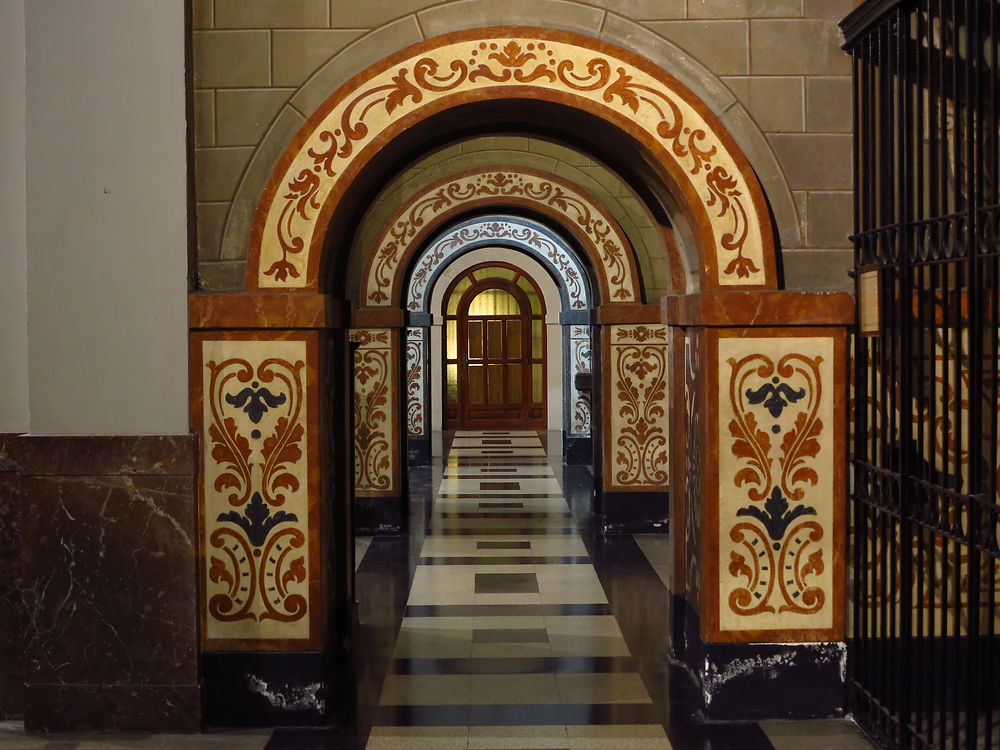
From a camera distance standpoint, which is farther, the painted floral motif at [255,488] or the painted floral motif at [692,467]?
the painted floral motif at [692,467]

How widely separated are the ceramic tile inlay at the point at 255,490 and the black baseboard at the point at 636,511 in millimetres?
4651

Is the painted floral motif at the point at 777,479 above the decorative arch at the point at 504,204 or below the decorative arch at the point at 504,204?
below

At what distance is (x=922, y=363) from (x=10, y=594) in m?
3.57

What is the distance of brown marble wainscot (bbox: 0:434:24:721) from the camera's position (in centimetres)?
451

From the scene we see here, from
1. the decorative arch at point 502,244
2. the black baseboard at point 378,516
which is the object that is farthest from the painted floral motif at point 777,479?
the decorative arch at point 502,244

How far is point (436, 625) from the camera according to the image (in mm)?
6016

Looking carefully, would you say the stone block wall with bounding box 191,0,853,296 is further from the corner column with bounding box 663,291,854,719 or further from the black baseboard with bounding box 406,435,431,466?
the black baseboard with bounding box 406,435,431,466

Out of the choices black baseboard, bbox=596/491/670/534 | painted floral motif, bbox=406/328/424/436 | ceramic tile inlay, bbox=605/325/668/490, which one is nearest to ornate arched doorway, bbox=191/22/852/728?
black baseboard, bbox=596/491/670/534

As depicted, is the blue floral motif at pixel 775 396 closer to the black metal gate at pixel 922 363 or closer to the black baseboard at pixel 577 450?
the black metal gate at pixel 922 363

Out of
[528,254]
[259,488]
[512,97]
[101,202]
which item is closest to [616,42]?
[512,97]

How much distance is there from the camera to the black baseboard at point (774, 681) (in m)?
4.54

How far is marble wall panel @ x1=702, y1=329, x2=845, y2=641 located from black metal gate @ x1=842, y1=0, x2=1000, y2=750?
11cm

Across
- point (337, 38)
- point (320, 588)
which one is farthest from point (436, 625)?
point (337, 38)

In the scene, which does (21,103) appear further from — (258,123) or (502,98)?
(502,98)
